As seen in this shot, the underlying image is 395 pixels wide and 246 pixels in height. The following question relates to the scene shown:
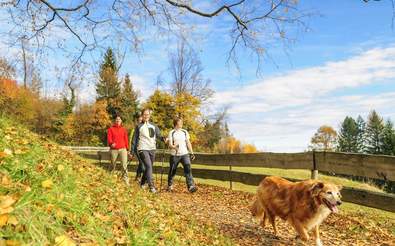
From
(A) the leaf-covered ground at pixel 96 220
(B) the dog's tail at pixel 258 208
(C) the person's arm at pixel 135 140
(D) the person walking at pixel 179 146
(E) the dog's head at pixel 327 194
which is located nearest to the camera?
(A) the leaf-covered ground at pixel 96 220

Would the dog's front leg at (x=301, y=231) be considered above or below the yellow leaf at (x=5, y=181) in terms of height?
below

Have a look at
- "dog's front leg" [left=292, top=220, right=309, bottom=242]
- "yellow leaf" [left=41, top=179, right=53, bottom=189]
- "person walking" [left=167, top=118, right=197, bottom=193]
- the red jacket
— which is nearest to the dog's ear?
"dog's front leg" [left=292, top=220, right=309, bottom=242]

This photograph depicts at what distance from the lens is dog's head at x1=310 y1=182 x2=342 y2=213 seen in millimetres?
5815

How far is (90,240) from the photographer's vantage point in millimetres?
3471

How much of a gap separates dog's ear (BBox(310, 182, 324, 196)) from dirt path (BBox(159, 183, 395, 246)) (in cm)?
106

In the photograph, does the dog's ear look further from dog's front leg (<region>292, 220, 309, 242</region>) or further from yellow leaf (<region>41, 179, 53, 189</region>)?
yellow leaf (<region>41, 179, 53, 189</region>)

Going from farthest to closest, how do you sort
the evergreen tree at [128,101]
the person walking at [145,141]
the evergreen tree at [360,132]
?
1. the evergreen tree at [360,132]
2. the evergreen tree at [128,101]
3. the person walking at [145,141]

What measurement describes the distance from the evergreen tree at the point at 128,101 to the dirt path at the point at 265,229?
1534 inches

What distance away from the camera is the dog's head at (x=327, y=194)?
19.1 feet

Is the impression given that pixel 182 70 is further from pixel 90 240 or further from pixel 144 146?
pixel 90 240

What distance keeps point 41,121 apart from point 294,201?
44974mm

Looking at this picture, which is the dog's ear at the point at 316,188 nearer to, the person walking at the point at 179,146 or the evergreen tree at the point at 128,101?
the person walking at the point at 179,146

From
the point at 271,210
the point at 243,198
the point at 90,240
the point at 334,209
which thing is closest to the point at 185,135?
the point at 243,198

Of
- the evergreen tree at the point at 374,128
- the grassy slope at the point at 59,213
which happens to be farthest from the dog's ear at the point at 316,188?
the evergreen tree at the point at 374,128
